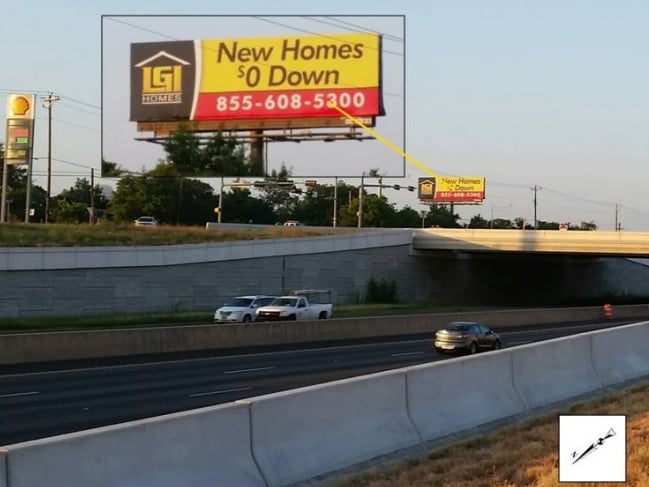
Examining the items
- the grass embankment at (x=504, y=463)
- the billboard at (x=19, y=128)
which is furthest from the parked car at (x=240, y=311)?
the grass embankment at (x=504, y=463)

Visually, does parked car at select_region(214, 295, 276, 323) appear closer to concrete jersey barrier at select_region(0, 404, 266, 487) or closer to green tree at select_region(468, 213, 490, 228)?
concrete jersey barrier at select_region(0, 404, 266, 487)

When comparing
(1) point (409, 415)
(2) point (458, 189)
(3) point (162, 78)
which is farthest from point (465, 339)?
(2) point (458, 189)

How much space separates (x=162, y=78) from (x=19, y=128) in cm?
887

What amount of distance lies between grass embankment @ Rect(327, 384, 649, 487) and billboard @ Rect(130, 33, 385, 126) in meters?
45.4

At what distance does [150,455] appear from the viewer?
8.66 metres

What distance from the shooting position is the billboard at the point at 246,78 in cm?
5731

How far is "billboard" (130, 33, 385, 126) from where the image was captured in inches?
2256

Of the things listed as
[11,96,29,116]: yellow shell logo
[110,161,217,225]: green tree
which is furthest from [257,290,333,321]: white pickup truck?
[110,161,217,225]: green tree

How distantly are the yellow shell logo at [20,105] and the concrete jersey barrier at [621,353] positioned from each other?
45399 millimetres

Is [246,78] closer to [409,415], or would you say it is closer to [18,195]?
[409,415]

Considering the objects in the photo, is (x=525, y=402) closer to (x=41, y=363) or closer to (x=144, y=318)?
(x=41, y=363)

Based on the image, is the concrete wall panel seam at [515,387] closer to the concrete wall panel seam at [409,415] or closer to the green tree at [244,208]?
the concrete wall panel seam at [409,415]

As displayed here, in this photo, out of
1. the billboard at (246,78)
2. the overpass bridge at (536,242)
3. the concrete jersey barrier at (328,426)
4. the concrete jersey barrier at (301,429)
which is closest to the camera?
the concrete jersey barrier at (301,429)

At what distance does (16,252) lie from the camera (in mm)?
44000
